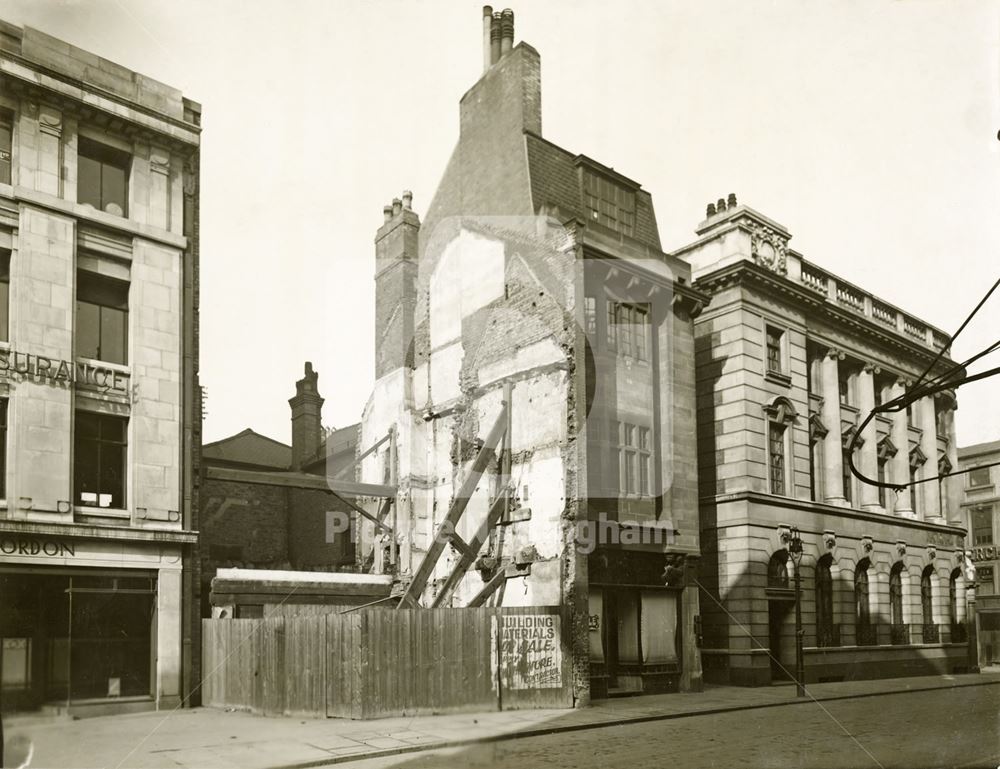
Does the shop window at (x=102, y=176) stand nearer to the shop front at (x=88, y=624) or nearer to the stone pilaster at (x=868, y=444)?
the shop front at (x=88, y=624)

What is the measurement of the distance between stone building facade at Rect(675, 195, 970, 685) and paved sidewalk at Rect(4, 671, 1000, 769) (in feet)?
23.5

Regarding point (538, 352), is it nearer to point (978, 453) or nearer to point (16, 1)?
point (16, 1)

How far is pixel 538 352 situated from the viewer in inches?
904

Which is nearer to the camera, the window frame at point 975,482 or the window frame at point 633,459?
the window frame at point 633,459

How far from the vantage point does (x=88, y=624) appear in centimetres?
1791

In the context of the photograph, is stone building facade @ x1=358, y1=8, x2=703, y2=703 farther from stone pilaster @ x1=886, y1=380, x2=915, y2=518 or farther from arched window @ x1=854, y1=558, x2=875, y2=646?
stone pilaster @ x1=886, y1=380, x2=915, y2=518

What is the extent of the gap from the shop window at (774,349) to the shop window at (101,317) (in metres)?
19.4

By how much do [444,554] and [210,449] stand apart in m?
21.6

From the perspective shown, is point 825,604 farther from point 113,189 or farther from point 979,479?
point 979,479

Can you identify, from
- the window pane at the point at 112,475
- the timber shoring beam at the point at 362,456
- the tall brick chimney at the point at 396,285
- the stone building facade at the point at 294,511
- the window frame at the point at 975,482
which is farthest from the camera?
the window frame at the point at 975,482

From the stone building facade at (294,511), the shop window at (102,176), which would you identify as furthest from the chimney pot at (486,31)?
the stone building facade at (294,511)

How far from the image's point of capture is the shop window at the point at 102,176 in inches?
763

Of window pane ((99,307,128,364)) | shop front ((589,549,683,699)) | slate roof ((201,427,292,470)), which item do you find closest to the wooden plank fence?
shop front ((589,549,683,699))

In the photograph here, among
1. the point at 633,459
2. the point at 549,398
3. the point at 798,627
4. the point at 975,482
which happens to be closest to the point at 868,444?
the point at 798,627
